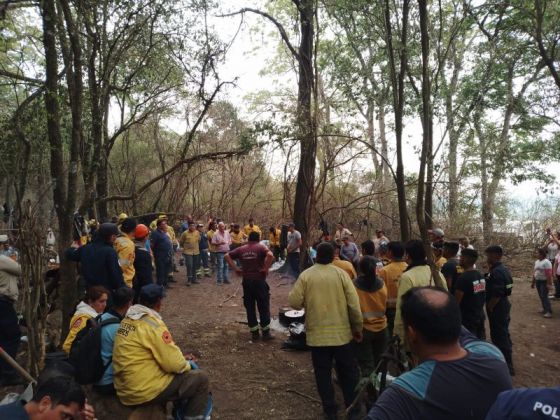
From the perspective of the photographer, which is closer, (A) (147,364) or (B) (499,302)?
(A) (147,364)

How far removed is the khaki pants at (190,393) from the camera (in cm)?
312

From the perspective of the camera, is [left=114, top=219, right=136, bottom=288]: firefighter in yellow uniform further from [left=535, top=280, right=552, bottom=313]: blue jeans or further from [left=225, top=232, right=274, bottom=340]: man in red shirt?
[left=535, top=280, right=552, bottom=313]: blue jeans

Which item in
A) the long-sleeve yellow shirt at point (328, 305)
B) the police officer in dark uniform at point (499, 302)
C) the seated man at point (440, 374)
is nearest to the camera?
the seated man at point (440, 374)

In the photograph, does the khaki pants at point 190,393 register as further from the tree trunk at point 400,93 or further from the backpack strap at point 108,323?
the tree trunk at point 400,93

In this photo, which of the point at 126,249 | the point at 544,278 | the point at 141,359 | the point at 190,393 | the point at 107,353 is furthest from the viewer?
the point at 544,278

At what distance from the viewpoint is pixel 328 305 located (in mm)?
3973

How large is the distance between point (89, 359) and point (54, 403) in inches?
43.0

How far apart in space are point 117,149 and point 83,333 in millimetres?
20027

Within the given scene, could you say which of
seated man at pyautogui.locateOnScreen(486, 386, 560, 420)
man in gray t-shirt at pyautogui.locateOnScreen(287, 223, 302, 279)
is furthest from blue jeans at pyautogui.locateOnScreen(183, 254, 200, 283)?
seated man at pyautogui.locateOnScreen(486, 386, 560, 420)

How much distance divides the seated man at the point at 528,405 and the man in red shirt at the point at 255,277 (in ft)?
17.0

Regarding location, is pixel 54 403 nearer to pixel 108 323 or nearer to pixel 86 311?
pixel 108 323

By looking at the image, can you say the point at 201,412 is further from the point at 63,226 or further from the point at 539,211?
the point at 539,211

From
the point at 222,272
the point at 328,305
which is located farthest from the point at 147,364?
the point at 222,272

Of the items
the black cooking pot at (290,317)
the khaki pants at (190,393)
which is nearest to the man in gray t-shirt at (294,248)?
the black cooking pot at (290,317)
